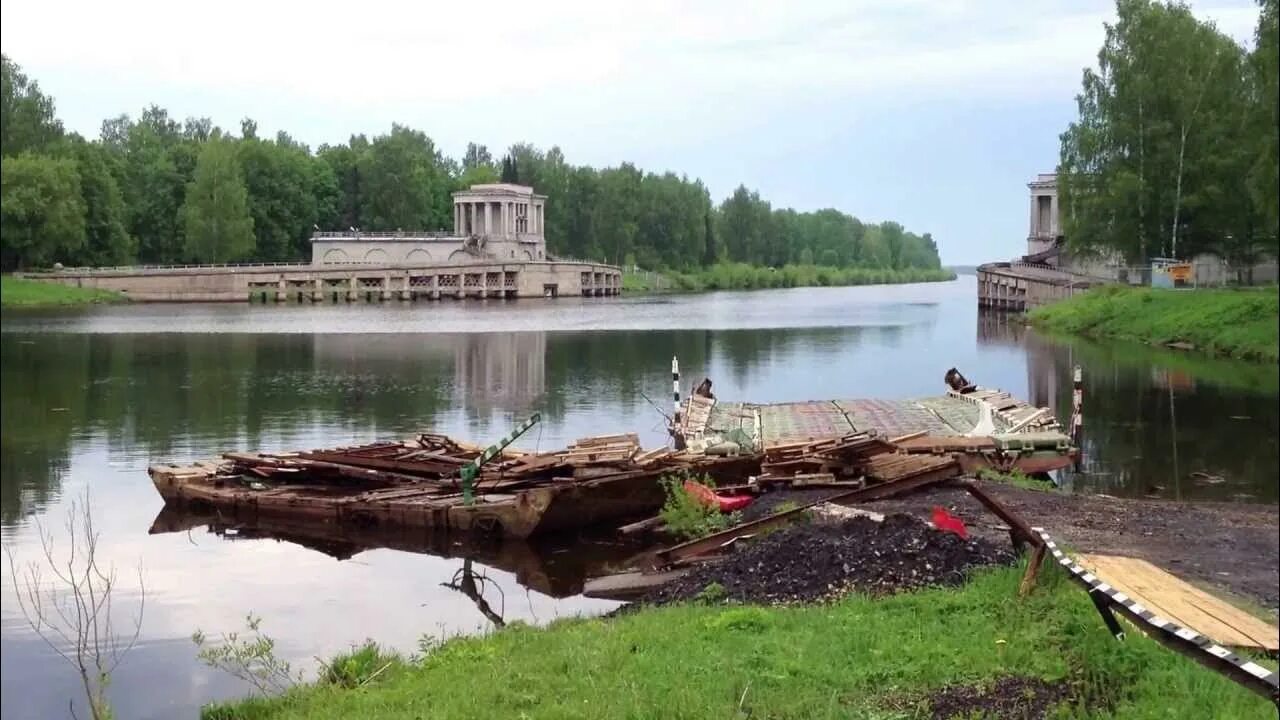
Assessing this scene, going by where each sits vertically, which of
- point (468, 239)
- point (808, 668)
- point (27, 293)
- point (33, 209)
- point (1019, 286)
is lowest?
point (808, 668)

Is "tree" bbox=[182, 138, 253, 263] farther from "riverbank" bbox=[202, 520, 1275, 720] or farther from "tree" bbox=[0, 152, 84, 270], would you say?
"riverbank" bbox=[202, 520, 1275, 720]

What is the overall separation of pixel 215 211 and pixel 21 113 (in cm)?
6259

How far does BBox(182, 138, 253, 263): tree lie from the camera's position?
55.8 m

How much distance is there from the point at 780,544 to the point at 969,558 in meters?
2.06

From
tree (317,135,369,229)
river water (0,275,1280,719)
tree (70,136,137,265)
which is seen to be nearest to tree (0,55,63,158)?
river water (0,275,1280,719)

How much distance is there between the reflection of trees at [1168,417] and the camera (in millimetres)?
5605

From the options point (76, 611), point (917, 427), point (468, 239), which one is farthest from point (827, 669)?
point (468, 239)

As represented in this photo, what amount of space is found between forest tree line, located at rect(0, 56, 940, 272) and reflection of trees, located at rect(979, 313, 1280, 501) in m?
11.7

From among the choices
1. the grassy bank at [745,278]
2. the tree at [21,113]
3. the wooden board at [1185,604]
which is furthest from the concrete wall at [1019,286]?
the tree at [21,113]

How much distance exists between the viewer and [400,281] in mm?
112375

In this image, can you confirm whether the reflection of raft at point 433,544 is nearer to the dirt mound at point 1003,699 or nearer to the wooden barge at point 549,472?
the wooden barge at point 549,472

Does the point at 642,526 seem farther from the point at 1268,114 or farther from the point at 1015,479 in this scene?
the point at 1268,114

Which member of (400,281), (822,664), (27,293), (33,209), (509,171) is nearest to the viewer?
(27,293)

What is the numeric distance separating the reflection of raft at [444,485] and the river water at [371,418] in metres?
0.47
